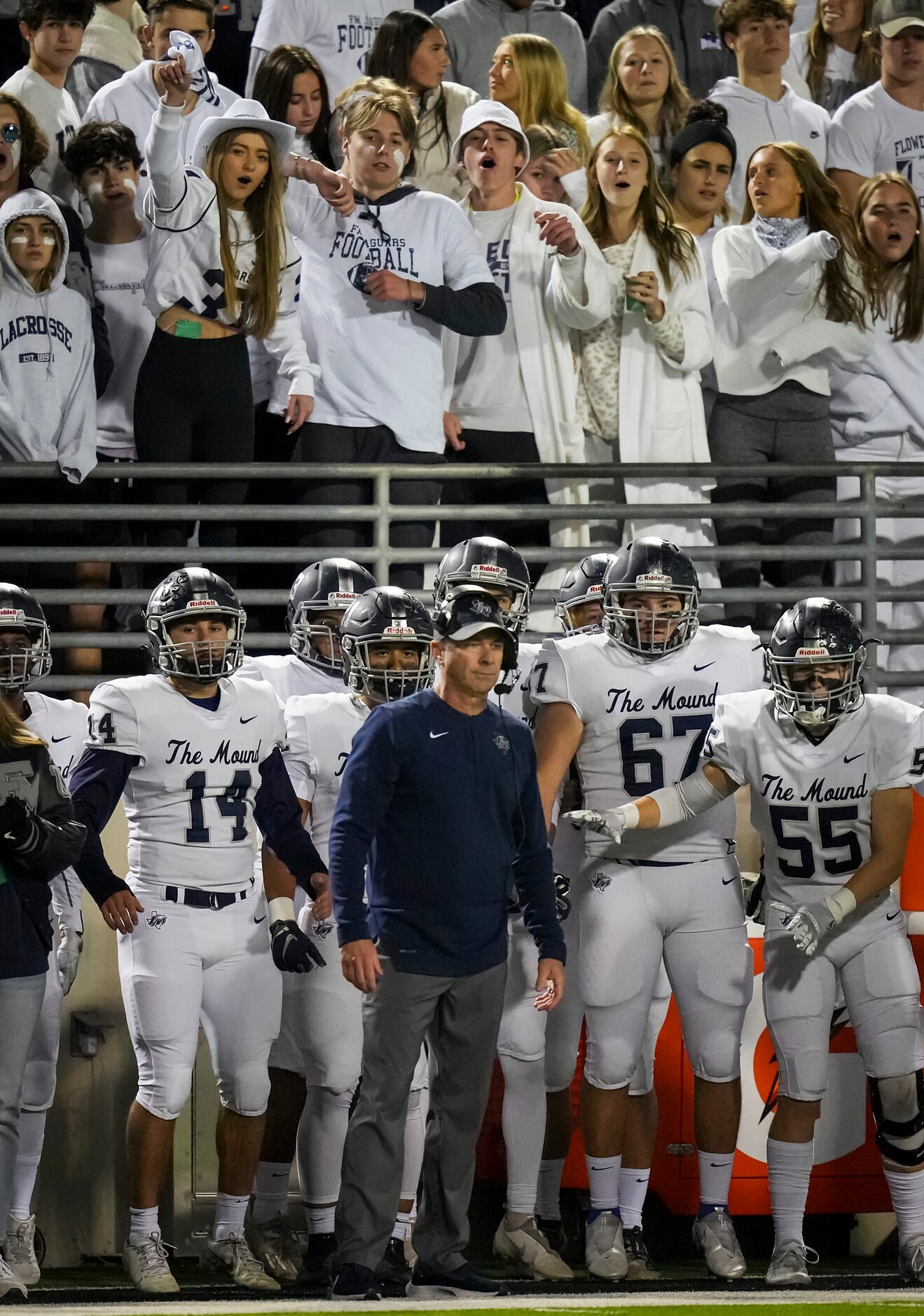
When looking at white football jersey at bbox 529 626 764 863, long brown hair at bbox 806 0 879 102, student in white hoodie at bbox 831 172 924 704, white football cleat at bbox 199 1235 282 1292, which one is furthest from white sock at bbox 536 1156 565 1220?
long brown hair at bbox 806 0 879 102

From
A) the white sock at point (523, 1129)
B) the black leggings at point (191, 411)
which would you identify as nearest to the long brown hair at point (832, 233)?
the black leggings at point (191, 411)

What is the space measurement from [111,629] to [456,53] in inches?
112

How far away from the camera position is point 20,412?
6.58 meters

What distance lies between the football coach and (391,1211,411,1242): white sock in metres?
0.64

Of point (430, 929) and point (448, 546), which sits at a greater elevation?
point (448, 546)

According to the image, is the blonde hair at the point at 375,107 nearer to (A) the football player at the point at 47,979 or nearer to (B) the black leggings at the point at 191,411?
(B) the black leggings at the point at 191,411

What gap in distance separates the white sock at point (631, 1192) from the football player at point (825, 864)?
39 cm

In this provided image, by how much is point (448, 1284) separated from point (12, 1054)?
1.23 m

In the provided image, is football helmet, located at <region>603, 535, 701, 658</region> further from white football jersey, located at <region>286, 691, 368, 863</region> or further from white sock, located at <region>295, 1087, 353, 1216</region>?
white sock, located at <region>295, 1087, 353, 1216</region>

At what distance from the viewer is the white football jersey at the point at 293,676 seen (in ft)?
20.1

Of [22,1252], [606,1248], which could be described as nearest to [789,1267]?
[606,1248]

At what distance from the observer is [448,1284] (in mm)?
4793

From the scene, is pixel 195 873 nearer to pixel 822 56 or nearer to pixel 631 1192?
pixel 631 1192

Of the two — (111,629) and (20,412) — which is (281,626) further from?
(20,412)
